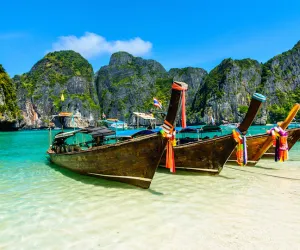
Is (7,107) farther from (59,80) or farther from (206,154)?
(206,154)

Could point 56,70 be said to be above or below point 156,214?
above

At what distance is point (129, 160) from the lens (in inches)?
278

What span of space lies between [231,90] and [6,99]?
339 feet

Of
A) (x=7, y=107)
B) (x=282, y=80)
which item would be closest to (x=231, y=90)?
(x=282, y=80)

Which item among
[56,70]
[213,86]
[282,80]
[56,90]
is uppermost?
[56,70]

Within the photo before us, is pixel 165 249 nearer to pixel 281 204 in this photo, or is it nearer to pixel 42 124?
pixel 281 204

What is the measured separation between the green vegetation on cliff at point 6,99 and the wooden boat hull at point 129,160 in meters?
64.7

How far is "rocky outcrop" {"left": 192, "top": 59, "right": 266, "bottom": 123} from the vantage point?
12069 cm

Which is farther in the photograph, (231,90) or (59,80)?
(59,80)

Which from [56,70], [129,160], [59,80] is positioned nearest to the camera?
[129,160]

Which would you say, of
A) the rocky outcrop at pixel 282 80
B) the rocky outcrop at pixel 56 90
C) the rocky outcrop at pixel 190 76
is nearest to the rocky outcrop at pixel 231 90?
the rocky outcrop at pixel 282 80

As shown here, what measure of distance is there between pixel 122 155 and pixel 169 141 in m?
1.63

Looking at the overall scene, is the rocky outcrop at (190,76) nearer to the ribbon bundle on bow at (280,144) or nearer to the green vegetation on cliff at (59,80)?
the green vegetation on cliff at (59,80)

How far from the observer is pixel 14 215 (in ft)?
17.6
